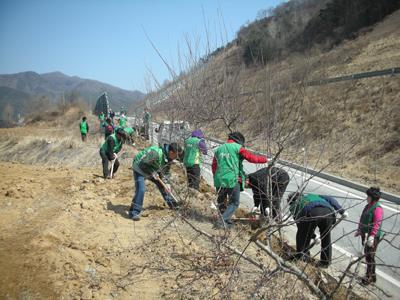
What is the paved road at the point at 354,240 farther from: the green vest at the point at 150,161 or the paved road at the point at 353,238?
the green vest at the point at 150,161

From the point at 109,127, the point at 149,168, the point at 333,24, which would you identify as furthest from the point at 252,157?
the point at 333,24

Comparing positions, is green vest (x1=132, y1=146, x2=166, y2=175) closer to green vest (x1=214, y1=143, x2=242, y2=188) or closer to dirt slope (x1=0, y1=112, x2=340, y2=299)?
dirt slope (x1=0, y1=112, x2=340, y2=299)

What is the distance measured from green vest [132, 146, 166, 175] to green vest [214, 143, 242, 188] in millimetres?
928

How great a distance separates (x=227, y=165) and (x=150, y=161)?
125 cm

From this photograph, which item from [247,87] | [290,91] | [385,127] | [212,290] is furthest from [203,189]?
[385,127]

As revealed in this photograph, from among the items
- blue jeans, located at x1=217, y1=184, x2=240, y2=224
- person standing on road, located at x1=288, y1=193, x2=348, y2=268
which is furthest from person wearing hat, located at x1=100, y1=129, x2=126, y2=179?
person standing on road, located at x1=288, y1=193, x2=348, y2=268

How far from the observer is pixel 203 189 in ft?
25.3

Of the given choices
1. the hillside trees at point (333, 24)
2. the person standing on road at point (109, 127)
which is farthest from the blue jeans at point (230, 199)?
the hillside trees at point (333, 24)

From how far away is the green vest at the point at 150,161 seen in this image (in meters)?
5.25

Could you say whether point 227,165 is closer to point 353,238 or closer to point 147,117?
point 353,238

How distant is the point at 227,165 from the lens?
4926mm

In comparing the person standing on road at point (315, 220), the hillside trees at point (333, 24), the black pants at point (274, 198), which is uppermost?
the hillside trees at point (333, 24)

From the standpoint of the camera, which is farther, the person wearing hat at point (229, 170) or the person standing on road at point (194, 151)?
the person standing on road at point (194, 151)

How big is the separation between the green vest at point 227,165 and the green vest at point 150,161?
3.05 ft
